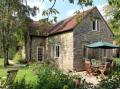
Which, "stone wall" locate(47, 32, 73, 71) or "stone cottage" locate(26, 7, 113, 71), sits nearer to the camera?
"stone cottage" locate(26, 7, 113, 71)

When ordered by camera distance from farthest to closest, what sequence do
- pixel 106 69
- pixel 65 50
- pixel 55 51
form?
pixel 55 51 → pixel 65 50 → pixel 106 69

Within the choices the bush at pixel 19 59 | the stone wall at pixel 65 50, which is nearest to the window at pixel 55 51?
the stone wall at pixel 65 50

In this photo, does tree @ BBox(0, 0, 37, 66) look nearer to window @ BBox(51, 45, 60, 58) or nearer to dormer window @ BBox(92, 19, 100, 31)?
window @ BBox(51, 45, 60, 58)

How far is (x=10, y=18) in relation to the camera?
1223 inches

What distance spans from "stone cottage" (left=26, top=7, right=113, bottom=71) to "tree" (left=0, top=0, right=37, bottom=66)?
2.14 metres

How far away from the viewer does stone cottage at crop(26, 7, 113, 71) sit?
27688mm

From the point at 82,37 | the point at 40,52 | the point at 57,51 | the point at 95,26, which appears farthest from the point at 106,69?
the point at 40,52

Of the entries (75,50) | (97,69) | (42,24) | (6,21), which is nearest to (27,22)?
(6,21)

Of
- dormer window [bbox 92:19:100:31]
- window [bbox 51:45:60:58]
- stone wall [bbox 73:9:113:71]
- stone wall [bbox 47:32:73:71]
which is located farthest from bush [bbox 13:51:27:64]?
dormer window [bbox 92:19:100:31]

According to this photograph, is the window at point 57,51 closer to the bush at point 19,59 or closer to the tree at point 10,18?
the tree at point 10,18

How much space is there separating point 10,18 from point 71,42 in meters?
7.78

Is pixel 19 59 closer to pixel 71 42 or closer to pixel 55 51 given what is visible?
pixel 55 51

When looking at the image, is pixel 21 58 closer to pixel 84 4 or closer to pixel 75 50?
pixel 75 50

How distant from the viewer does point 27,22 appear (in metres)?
32.4
